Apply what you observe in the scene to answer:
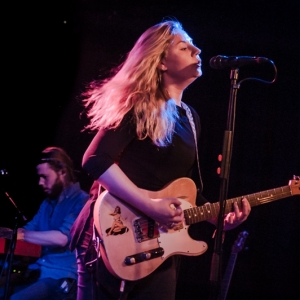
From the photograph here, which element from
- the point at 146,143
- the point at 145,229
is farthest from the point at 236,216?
the point at 146,143

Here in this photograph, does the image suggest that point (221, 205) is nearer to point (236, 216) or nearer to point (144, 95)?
point (236, 216)

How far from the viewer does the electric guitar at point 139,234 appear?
2326 millimetres

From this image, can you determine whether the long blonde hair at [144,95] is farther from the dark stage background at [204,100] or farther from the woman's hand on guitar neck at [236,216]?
the dark stage background at [204,100]

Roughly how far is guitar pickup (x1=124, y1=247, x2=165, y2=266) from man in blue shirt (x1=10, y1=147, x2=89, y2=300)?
1968mm

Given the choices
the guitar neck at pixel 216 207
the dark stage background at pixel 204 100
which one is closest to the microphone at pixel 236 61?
the guitar neck at pixel 216 207

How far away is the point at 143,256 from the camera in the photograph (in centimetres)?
241

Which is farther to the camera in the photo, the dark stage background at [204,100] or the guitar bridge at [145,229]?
the dark stage background at [204,100]

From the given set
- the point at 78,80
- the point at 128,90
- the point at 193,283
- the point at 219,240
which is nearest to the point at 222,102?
the point at 78,80

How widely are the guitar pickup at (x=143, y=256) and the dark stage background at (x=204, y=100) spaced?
2.96 metres

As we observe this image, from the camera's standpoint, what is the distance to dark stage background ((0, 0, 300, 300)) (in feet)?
17.6

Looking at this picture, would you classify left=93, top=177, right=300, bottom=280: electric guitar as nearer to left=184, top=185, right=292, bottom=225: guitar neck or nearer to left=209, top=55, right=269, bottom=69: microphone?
left=184, top=185, right=292, bottom=225: guitar neck

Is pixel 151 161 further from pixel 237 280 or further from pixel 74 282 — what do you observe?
pixel 237 280

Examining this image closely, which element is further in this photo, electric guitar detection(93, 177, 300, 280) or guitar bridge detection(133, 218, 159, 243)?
guitar bridge detection(133, 218, 159, 243)

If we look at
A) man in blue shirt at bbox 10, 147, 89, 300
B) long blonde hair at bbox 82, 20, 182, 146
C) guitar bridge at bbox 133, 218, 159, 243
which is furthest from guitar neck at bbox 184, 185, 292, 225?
man in blue shirt at bbox 10, 147, 89, 300
